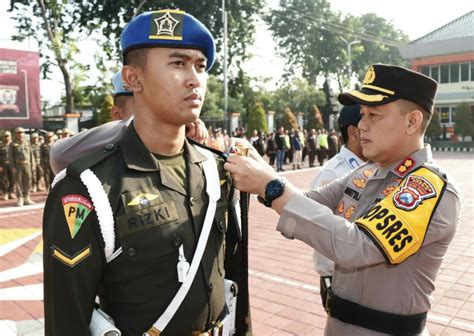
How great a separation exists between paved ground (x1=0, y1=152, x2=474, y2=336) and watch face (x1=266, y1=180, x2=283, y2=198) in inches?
89.5

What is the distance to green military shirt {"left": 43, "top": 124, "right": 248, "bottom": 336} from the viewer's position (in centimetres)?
149

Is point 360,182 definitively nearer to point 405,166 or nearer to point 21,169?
point 405,166

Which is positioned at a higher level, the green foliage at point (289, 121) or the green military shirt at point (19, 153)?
the green foliage at point (289, 121)

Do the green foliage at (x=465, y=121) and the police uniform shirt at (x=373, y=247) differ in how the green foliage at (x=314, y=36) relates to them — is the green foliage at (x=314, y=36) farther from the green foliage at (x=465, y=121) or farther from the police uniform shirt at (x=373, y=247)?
the police uniform shirt at (x=373, y=247)

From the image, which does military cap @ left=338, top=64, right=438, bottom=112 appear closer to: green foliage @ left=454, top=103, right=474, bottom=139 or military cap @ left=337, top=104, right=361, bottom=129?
military cap @ left=337, top=104, right=361, bottom=129

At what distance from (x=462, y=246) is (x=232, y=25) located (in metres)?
→ 21.8

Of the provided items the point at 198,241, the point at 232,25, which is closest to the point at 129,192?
the point at 198,241

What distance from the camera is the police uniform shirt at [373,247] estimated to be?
67.1 inches

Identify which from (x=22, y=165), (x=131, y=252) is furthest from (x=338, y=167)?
(x=22, y=165)

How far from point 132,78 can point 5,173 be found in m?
11.2

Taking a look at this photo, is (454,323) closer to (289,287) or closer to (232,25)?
(289,287)

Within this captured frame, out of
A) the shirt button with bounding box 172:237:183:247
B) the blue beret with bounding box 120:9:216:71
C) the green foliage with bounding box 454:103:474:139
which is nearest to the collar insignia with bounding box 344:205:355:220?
the shirt button with bounding box 172:237:183:247

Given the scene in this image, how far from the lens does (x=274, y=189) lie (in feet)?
6.01

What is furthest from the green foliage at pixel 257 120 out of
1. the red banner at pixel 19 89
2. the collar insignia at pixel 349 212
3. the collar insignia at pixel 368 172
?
the collar insignia at pixel 349 212
